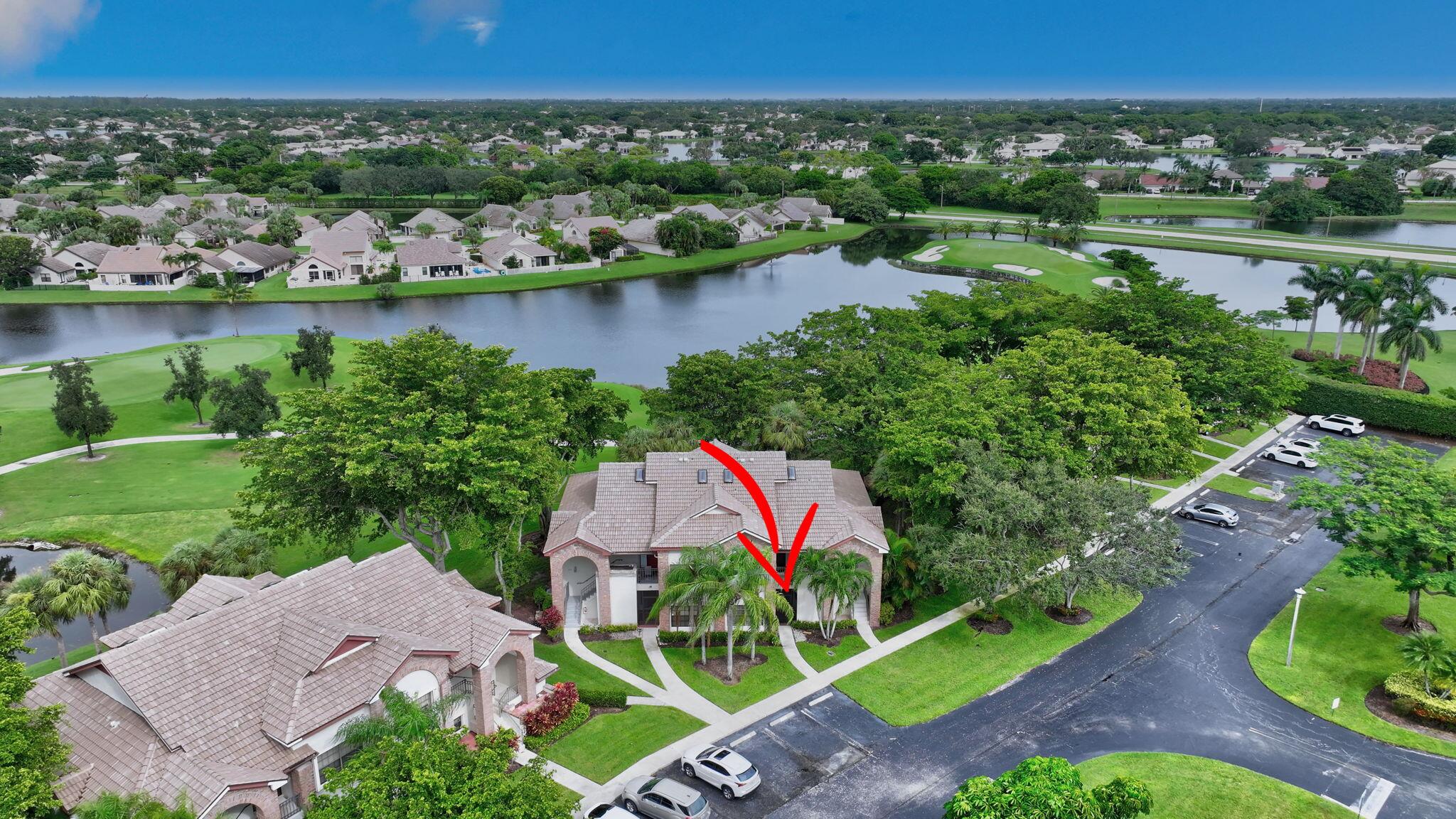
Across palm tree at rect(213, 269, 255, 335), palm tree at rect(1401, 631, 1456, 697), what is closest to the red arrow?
palm tree at rect(1401, 631, 1456, 697)

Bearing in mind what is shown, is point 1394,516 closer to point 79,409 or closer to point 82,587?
point 82,587

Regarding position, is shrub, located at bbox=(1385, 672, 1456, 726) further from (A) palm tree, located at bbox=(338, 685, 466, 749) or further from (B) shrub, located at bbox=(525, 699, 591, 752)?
(A) palm tree, located at bbox=(338, 685, 466, 749)

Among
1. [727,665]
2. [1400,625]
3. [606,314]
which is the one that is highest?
[606,314]

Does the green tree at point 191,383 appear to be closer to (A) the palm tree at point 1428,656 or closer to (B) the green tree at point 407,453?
(B) the green tree at point 407,453

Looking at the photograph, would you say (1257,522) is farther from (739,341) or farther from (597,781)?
(739,341)

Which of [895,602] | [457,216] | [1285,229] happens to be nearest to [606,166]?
[457,216]

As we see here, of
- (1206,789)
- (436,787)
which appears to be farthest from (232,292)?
(1206,789)
